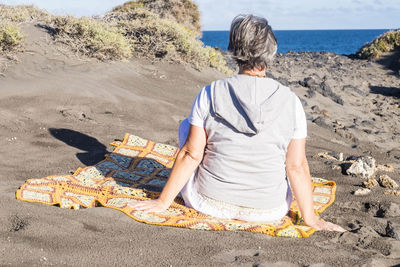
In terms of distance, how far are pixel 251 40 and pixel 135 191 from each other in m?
1.71

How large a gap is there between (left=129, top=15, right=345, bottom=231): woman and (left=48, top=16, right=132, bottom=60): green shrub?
668 centimetres

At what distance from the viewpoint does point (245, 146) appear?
11.1 feet

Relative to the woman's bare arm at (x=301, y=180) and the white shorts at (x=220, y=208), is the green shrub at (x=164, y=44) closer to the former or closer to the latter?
the white shorts at (x=220, y=208)

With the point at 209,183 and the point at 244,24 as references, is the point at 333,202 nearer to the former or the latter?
the point at 209,183

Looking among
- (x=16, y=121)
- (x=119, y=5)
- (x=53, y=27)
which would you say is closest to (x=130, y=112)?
(x=16, y=121)

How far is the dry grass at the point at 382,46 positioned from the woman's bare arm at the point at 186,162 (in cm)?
1900

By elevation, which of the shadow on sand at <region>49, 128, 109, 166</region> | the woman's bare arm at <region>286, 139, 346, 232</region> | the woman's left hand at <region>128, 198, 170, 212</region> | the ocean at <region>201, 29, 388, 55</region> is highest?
the woman's bare arm at <region>286, 139, 346, 232</region>

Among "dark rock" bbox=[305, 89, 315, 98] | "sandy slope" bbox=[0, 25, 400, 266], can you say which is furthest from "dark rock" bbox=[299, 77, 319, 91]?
"dark rock" bbox=[305, 89, 315, 98]

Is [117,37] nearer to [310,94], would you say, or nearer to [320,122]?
[320,122]

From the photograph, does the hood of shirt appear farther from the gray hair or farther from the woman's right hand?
the woman's right hand

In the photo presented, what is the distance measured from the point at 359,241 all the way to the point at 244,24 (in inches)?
70.4

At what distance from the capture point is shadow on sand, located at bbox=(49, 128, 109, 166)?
18.8 feet

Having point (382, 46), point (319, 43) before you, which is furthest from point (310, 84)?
point (319, 43)

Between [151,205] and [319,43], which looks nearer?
[151,205]
